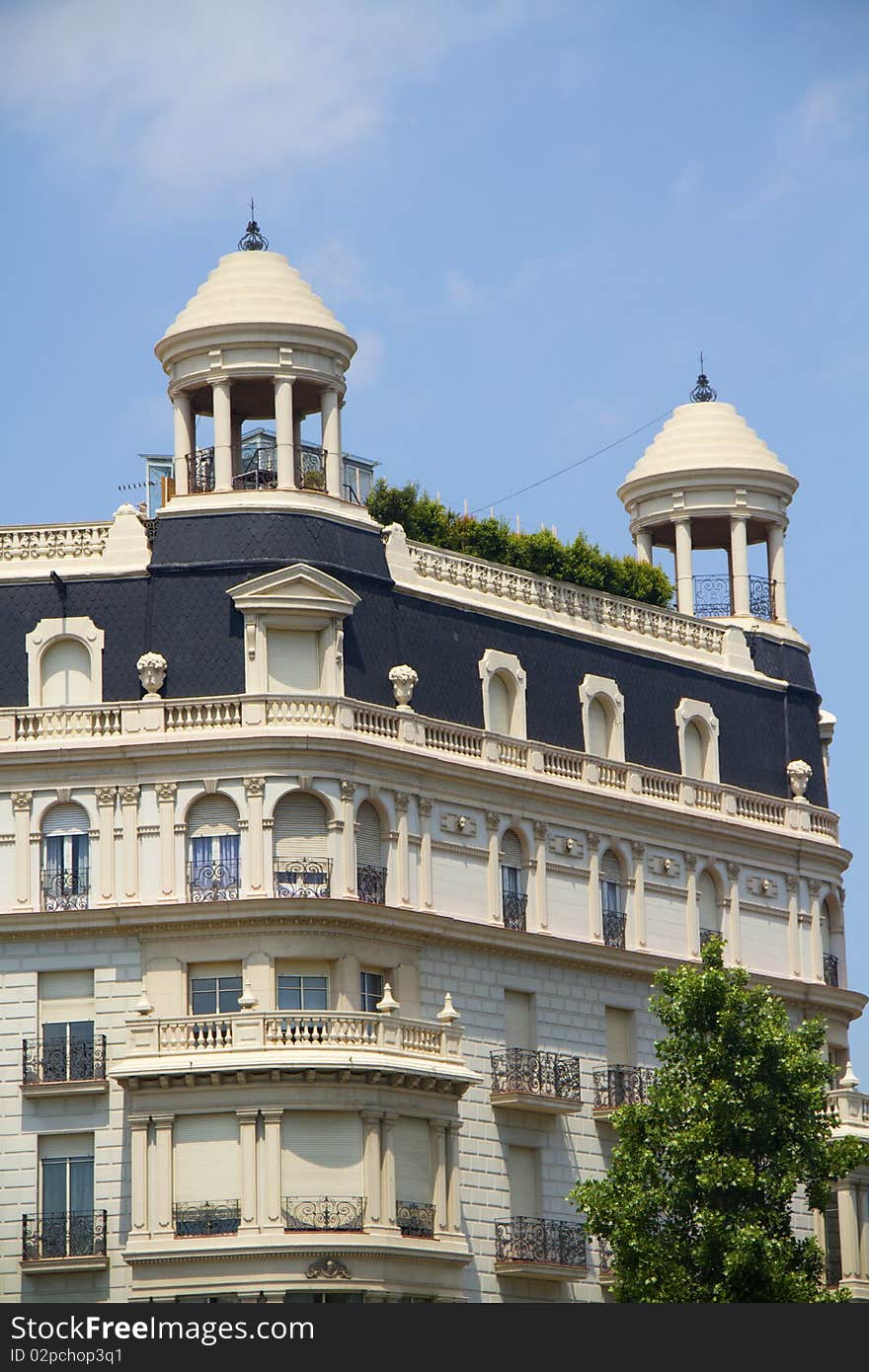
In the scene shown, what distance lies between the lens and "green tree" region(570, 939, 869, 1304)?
8012 cm

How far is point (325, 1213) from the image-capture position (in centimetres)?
7969

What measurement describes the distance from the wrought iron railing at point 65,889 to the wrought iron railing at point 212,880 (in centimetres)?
258

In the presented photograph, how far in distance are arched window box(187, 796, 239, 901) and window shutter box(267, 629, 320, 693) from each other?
338 cm

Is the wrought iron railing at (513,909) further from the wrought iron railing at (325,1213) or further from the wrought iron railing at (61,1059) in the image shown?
the wrought iron railing at (61,1059)

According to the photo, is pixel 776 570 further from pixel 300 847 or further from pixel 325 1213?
pixel 325 1213

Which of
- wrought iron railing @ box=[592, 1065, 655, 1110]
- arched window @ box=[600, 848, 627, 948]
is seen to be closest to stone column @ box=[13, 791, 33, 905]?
wrought iron railing @ box=[592, 1065, 655, 1110]

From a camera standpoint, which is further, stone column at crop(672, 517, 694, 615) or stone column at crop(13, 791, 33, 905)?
stone column at crop(672, 517, 694, 615)

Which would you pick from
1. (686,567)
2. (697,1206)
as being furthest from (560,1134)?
(686,567)

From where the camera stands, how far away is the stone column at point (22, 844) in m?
84.6

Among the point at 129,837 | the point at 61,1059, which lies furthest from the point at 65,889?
the point at 61,1059

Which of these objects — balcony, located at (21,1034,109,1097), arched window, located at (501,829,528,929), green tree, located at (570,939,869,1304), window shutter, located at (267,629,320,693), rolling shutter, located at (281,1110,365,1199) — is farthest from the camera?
arched window, located at (501,829,528,929)

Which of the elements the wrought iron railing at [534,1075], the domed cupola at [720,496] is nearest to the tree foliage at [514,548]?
the domed cupola at [720,496]

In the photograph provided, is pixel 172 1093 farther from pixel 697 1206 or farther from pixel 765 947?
pixel 765 947

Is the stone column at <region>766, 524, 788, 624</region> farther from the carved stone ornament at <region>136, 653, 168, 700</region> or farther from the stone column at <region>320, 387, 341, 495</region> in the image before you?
the carved stone ornament at <region>136, 653, 168, 700</region>
